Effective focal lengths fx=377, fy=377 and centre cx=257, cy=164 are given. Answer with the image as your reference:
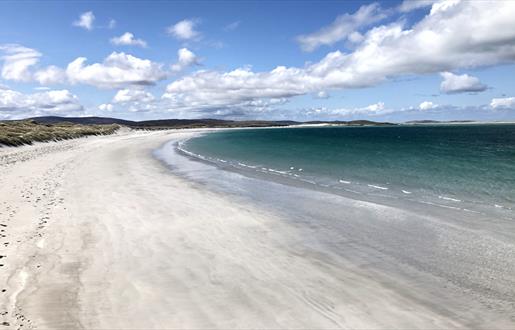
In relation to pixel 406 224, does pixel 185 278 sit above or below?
above

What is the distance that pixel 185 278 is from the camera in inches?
356

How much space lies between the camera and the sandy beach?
704 centimetres

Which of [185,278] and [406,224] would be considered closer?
[185,278]

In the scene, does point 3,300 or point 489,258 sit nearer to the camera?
point 3,300

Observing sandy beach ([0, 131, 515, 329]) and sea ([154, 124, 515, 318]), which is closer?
sandy beach ([0, 131, 515, 329])

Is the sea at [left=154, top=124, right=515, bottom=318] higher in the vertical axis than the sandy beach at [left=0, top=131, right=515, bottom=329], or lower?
lower

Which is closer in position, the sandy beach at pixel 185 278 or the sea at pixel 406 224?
the sandy beach at pixel 185 278

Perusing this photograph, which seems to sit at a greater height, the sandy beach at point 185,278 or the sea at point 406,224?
the sandy beach at point 185,278

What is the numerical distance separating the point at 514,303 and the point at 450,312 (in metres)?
1.57

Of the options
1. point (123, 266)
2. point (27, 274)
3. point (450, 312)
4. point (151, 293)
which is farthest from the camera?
point (123, 266)

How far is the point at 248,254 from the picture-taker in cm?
1096

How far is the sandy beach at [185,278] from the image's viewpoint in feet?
23.1

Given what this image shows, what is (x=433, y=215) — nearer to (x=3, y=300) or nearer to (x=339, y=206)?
(x=339, y=206)

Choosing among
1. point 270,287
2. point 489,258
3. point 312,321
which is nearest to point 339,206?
point 489,258
